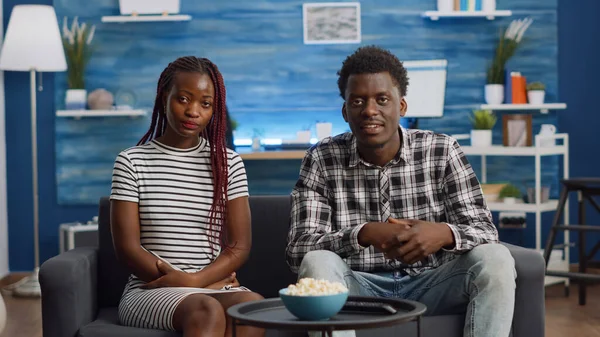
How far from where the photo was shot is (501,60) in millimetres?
5410

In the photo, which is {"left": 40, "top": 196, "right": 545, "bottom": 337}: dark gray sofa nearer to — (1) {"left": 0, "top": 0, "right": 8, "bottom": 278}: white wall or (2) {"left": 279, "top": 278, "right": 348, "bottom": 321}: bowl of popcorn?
(2) {"left": 279, "top": 278, "right": 348, "bottom": 321}: bowl of popcorn

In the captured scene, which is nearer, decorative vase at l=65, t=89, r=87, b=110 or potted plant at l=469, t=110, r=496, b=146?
potted plant at l=469, t=110, r=496, b=146

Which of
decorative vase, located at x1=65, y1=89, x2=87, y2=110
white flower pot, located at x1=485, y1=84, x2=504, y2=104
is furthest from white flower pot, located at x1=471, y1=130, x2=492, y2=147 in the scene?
decorative vase, located at x1=65, y1=89, x2=87, y2=110

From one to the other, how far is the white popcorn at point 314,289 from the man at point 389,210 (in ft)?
1.45

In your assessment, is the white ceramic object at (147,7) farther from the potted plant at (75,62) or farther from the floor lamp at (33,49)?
the floor lamp at (33,49)

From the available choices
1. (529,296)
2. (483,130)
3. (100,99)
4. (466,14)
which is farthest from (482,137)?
(529,296)

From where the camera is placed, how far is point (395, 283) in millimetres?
2561

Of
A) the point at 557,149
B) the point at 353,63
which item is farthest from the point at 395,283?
the point at 557,149

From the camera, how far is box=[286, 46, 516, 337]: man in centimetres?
238

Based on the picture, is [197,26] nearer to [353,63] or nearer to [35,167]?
[35,167]

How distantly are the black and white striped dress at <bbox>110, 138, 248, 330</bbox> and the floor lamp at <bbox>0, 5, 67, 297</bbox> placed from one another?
2.81 m

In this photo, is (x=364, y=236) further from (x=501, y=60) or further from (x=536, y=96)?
(x=501, y=60)

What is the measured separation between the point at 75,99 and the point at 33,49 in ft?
1.43

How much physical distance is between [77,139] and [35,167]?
1.52 feet
